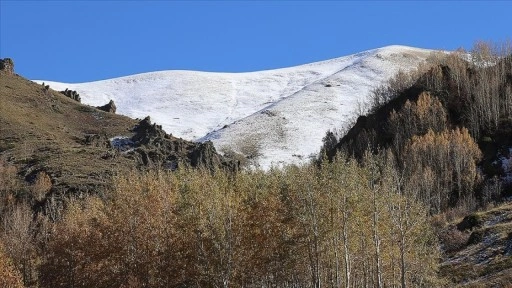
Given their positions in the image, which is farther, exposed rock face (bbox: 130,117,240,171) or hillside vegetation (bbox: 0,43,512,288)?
exposed rock face (bbox: 130,117,240,171)

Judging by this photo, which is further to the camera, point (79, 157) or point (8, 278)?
point (79, 157)

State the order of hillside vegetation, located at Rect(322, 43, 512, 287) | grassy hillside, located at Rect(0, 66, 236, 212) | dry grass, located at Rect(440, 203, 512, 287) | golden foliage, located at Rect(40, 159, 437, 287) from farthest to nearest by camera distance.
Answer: grassy hillside, located at Rect(0, 66, 236, 212) < hillside vegetation, located at Rect(322, 43, 512, 287) < dry grass, located at Rect(440, 203, 512, 287) < golden foliage, located at Rect(40, 159, 437, 287)

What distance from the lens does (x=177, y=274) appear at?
6184 centimetres

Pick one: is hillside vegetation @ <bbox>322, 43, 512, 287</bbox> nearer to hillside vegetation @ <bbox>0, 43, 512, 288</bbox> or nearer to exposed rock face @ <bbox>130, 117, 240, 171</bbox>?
hillside vegetation @ <bbox>0, 43, 512, 288</bbox>

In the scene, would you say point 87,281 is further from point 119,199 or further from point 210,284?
point 210,284

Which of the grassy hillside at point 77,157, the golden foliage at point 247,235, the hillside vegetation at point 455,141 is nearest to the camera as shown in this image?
the golden foliage at point 247,235

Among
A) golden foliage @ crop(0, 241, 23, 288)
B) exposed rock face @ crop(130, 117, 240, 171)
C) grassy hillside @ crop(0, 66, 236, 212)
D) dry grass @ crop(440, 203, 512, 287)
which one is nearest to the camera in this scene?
golden foliage @ crop(0, 241, 23, 288)

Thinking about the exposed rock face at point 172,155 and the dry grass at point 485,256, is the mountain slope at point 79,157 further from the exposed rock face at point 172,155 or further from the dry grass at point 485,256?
the dry grass at point 485,256

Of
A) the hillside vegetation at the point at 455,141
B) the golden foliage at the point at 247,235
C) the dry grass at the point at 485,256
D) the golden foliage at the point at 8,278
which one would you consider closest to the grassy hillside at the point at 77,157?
the hillside vegetation at the point at 455,141

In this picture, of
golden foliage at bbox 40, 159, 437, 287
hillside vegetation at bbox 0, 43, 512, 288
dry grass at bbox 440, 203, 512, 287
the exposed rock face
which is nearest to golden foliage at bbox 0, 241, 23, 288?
hillside vegetation at bbox 0, 43, 512, 288

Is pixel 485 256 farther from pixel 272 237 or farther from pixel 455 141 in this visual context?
pixel 455 141

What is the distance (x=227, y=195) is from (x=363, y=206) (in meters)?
12.6

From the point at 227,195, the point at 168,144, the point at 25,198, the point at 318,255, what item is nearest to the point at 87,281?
the point at 227,195

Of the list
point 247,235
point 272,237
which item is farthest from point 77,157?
point 272,237
